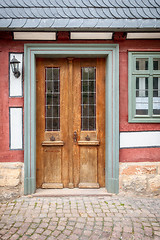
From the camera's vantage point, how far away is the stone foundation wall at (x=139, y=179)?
14.3ft

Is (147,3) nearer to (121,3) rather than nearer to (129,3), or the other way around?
(129,3)

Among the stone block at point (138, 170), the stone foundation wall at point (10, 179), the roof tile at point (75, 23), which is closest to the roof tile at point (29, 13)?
the roof tile at point (75, 23)

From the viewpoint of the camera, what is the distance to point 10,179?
4.24 metres

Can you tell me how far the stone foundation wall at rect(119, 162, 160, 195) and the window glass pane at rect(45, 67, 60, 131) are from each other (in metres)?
1.65

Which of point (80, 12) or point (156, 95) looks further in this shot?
point (156, 95)

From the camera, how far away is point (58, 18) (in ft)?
13.0

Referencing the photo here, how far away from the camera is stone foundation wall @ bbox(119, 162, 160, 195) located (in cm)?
435

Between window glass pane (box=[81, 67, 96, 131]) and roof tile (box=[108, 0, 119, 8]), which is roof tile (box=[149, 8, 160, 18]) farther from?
window glass pane (box=[81, 67, 96, 131])

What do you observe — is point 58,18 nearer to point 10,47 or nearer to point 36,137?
point 10,47

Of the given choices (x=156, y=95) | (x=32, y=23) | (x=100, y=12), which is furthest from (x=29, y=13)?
(x=156, y=95)

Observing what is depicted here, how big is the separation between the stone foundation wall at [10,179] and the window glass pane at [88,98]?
1.59m

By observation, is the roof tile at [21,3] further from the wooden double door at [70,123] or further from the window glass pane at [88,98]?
the window glass pane at [88,98]

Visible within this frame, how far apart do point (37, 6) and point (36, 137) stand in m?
2.55

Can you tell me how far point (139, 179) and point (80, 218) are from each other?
1524 millimetres
